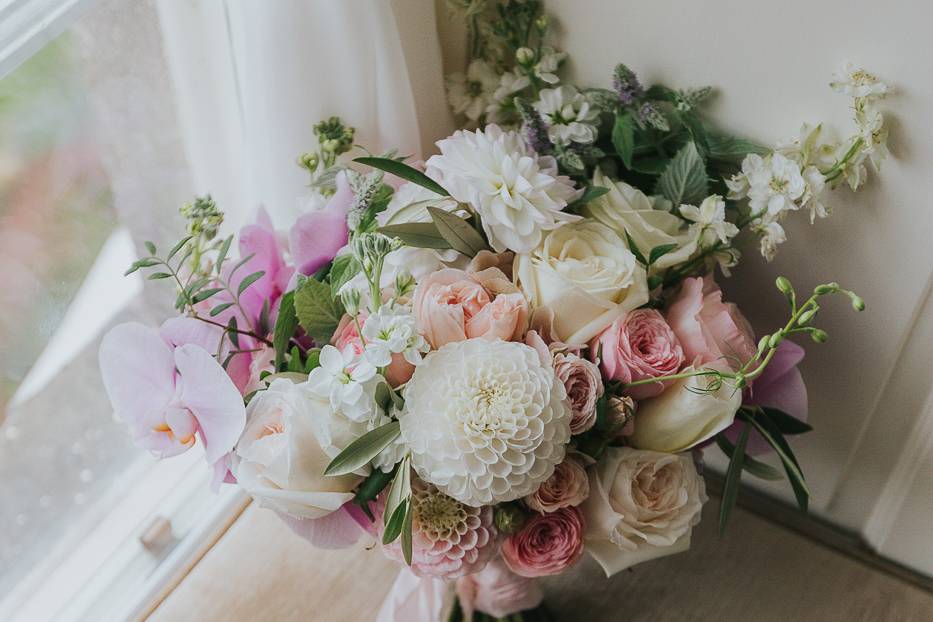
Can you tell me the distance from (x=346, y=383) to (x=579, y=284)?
204 mm

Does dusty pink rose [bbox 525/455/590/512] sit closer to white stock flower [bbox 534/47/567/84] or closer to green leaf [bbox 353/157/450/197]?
green leaf [bbox 353/157/450/197]

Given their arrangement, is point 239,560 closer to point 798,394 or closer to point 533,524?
point 533,524

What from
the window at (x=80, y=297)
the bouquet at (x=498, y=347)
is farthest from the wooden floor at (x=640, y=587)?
the bouquet at (x=498, y=347)

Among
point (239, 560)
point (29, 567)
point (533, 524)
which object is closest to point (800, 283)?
point (533, 524)

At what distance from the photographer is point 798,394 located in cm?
79

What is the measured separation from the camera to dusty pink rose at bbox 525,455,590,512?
675 mm

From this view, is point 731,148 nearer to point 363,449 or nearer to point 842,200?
point 842,200

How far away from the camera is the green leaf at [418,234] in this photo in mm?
700

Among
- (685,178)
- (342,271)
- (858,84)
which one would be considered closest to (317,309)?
(342,271)

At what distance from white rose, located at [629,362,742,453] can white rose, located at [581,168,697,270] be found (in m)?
0.12

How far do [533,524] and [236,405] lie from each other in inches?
10.1

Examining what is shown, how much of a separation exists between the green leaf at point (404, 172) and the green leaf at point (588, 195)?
13 centimetres

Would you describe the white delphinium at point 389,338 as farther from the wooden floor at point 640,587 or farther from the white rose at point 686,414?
the wooden floor at point 640,587

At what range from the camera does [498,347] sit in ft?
2.07
